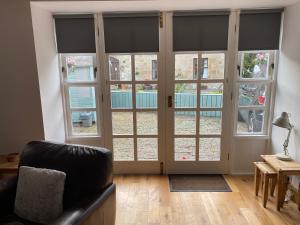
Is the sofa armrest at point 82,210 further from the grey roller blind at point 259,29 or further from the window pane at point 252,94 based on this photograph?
the grey roller blind at point 259,29

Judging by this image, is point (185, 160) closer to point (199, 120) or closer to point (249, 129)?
point (199, 120)

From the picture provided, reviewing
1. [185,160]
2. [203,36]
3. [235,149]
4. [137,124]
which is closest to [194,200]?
[185,160]

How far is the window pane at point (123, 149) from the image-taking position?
10.9 ft

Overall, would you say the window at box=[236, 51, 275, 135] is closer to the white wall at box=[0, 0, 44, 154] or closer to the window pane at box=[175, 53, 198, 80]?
the window pane at box=[175, 53, 198, 80]

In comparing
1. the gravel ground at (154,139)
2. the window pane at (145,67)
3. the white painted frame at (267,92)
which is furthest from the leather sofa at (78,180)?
the white painted frame at (267,92)

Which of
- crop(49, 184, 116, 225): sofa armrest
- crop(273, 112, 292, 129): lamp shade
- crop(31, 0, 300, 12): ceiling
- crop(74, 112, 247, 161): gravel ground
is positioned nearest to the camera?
crop(49, 184, 116, 225): sofa armrest

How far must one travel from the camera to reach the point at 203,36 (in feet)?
9.55

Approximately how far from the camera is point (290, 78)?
2.77m

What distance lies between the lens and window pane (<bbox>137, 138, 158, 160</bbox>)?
330cm

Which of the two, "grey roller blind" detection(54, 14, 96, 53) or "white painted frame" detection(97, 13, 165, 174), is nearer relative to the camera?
"grey roller blind" detection(54, 14, 96, 53)

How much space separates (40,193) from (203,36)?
2407mm

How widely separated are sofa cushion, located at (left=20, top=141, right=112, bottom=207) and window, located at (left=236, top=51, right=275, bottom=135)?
210 centimetres

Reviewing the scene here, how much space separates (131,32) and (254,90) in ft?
5.76

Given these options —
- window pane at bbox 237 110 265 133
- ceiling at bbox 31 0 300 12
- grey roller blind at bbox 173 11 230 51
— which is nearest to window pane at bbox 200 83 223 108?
A: window pane at bbox 237 110 265 133
